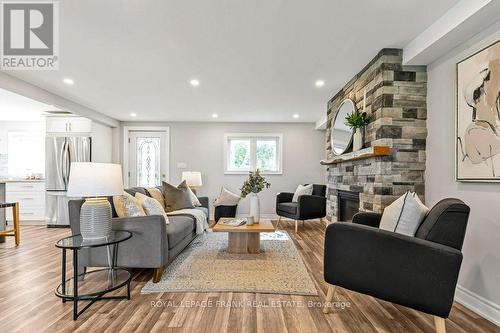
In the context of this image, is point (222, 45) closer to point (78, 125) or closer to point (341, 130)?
point (341, 130)

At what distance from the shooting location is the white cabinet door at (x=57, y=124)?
5.27 metres

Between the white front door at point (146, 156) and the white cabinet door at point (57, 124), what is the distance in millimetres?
1357

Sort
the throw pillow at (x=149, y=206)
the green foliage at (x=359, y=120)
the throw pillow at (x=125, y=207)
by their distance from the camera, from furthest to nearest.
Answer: the green foliage at (x=359, y=120)
the throw pillow at (x=149, y=206)
the throw pillow at (x=125, y=207)

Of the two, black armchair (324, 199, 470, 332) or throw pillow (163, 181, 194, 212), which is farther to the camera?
throw pillow (163, 181, 194, 212)

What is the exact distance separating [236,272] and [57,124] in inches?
188

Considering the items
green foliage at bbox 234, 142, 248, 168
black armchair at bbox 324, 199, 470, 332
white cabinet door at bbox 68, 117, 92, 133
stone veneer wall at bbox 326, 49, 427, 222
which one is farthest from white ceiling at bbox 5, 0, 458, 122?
green foliage at bbox 234, 142, 248, 168

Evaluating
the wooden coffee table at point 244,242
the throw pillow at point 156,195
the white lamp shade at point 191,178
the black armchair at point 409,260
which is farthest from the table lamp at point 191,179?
the black armchair at point 409,260

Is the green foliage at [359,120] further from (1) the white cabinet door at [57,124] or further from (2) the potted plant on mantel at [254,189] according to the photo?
(1) the white cabinet door at [57,124]

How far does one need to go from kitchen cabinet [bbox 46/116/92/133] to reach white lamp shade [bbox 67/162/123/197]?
12.3 feet

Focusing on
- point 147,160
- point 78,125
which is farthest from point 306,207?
point 78,125

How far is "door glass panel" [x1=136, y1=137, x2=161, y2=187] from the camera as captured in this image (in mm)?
6430

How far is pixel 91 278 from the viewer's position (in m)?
2.64

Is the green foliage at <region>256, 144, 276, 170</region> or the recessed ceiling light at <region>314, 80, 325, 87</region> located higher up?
the recessed ceiling light at <region>314, 80, 325, 87</region>

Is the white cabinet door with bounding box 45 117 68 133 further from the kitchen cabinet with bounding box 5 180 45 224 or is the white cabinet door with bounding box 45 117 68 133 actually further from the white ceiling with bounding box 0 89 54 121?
the kitchen cabinet with bounding box 5 180 45 224
